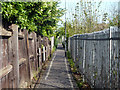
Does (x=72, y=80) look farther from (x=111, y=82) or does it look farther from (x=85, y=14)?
(x=111, y=82)

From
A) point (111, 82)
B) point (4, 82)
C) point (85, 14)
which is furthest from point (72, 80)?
point (4, 82)

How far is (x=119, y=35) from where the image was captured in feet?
10.0

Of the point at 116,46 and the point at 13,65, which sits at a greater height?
the point at 116,46

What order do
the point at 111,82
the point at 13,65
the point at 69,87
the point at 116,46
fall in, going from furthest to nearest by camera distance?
the point at 69,87 → the point at 13,65 → the point at 111,82 → the point at 116,46

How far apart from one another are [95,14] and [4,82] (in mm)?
4388

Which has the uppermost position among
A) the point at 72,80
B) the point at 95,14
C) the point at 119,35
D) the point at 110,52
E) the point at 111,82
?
the point at 95,14

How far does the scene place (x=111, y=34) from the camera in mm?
3617

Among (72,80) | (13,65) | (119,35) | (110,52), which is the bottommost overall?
(72,80)

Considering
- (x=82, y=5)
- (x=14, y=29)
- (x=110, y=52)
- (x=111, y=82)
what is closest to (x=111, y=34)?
(x=110, y=52)

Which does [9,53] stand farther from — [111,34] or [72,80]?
[72,80]

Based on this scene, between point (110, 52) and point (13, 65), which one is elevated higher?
point (110, 52)

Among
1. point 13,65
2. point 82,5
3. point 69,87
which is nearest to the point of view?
point 13,65

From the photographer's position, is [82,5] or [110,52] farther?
[82,5]

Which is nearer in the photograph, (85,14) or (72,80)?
(85,14)
